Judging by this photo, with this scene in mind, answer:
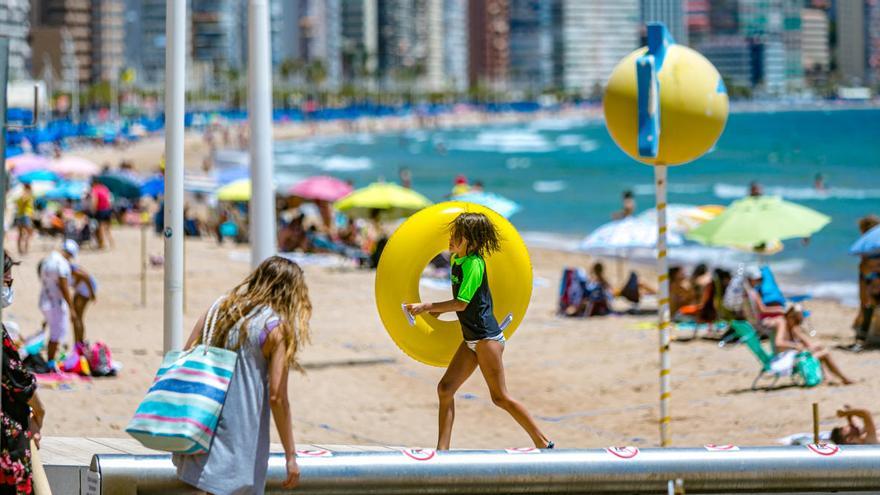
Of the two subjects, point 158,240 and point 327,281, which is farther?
point 158,240

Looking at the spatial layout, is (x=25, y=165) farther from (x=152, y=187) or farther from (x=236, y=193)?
(x=236, y=193)

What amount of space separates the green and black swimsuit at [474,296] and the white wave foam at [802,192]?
39.3m

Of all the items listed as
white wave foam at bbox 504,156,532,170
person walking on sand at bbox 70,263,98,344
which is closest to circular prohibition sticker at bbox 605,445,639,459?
person walking on sand at bbox 70,263,98,344

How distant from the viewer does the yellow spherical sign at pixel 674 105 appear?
710cm

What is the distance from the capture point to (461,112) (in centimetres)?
18088

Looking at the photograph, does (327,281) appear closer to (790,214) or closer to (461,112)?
(790,214)

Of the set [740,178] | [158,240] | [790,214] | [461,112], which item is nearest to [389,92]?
[461,112]

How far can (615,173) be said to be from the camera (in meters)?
66.4

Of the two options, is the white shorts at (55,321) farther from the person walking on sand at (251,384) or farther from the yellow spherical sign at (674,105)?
the person walking on sand at (251,384)

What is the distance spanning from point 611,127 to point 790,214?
6.31m

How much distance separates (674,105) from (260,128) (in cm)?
270

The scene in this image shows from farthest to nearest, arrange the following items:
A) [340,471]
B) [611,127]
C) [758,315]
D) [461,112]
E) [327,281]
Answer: [461,112], [327,281], [758,315], [611,127], [340,471]

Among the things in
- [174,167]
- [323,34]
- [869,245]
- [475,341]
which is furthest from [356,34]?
[475,341]

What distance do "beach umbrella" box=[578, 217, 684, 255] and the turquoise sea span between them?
13.7ft
